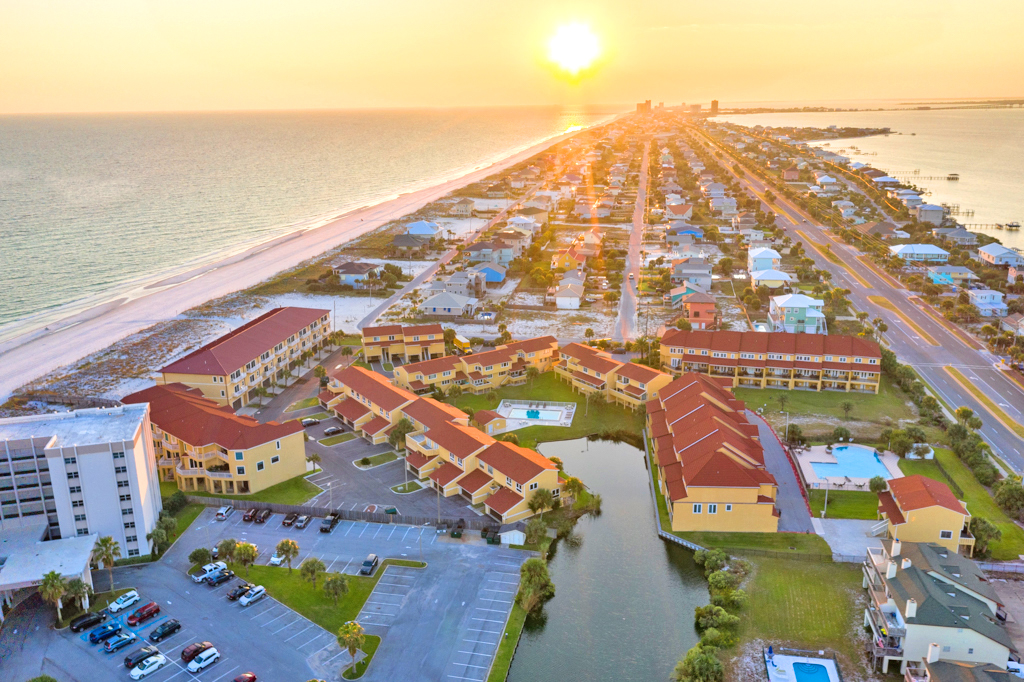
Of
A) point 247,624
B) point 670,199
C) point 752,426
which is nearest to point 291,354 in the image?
point 247,624

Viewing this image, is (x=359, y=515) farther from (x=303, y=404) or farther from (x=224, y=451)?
(x=303, y=404)

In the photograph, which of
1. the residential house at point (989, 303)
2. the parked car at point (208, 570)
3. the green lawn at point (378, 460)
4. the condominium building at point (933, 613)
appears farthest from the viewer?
the residential house at point (989, 303)

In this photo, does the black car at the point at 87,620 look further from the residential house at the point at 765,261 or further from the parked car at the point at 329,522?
the residential house at the point at 765,261

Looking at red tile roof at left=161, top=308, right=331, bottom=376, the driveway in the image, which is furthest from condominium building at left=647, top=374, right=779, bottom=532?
red tile roof at left=161, top=308, right=331, bottom=376

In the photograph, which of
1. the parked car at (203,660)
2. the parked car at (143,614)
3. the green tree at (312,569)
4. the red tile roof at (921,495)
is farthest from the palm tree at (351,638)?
the red tile roof at (921,495)

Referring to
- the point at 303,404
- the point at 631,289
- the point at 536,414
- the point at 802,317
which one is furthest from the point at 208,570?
the point at 631,289

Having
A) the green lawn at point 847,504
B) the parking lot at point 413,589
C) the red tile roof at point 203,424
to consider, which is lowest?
the parking lot at point 413,589
